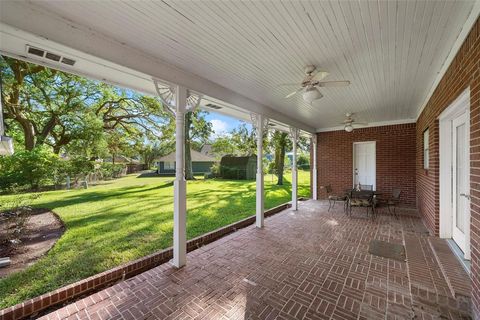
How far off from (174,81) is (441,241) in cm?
550

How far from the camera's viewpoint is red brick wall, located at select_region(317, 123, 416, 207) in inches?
287

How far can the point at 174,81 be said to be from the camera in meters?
3.20

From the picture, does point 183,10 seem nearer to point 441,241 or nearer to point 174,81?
point 174,81

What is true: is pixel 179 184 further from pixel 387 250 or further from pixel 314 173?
pixel 314 173

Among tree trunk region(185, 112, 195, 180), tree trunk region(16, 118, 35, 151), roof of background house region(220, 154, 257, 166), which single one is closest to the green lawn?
tree trunk region(16, 118, 35, 151)

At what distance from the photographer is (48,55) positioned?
2.41 meters

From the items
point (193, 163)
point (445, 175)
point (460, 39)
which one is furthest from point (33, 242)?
point (193, 163)

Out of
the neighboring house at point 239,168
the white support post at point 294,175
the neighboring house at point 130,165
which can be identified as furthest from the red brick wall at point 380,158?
the neighboring house at point 130,165

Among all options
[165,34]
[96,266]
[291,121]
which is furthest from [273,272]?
[291,121]

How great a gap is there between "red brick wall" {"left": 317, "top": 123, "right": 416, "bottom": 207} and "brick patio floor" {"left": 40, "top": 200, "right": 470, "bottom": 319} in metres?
3.71

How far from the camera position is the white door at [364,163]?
315 inches

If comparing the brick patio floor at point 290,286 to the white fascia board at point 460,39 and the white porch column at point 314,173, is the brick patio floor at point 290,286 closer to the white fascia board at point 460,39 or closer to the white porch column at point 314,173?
the white fascia board at point 460,39

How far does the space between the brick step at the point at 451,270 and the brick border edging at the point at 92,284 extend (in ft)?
12.1

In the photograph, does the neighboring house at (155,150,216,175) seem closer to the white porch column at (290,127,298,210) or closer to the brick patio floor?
the white porch column at (290,127,298,210)
